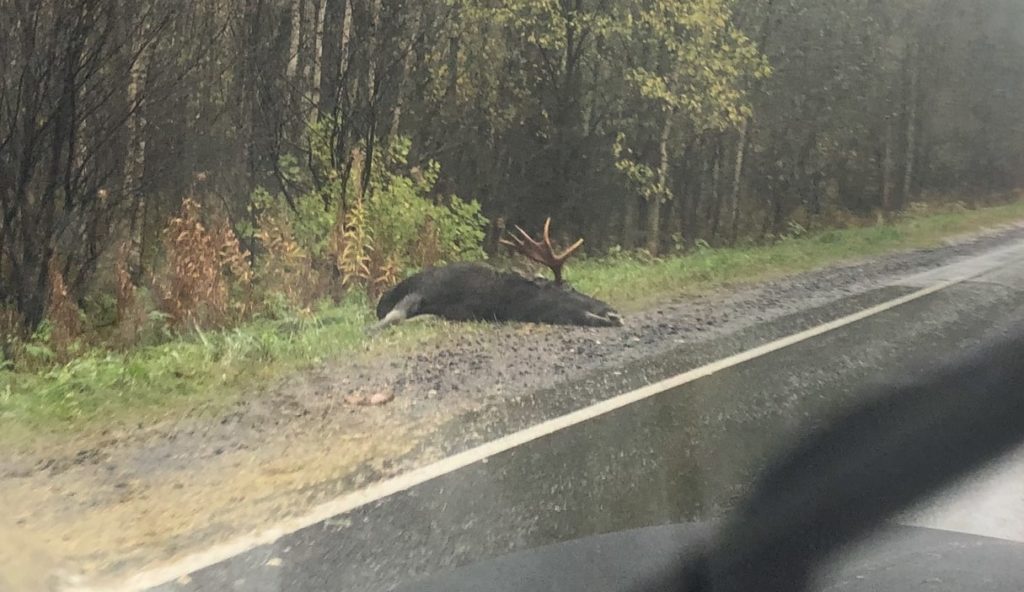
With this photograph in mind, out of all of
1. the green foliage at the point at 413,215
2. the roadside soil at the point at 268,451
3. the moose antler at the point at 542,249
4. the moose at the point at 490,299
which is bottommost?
the roadside soil at the point at 268,451

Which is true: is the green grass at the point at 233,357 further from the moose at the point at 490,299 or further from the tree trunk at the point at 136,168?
the tree trunk at the point at 136,168

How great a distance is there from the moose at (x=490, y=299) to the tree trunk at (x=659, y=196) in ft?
6.70

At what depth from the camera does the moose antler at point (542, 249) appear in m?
7.61

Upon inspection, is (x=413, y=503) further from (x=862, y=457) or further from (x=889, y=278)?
(x=889, y=278)

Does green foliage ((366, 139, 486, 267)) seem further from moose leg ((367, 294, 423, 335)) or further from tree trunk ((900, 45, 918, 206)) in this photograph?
tree trunk ((900, 45, 918, 206))

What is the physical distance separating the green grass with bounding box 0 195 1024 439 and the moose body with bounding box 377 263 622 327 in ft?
0.71

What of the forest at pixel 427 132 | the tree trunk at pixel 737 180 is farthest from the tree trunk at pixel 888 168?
the tree trunk at pixel 737 180

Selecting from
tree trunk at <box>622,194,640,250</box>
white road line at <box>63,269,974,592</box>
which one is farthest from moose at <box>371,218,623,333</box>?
tree trunk at <box>622,194,640,250</box>

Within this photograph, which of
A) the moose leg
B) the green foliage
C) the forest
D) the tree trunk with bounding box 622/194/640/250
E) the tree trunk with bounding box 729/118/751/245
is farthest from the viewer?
the tree trunk with bounding box 729/118/751/245

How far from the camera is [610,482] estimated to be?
3969 millimetres

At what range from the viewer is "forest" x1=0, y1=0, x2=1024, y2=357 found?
5.75 metres

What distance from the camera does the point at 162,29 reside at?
235 inches

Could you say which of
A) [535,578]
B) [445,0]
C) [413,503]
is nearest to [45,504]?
[413,503]

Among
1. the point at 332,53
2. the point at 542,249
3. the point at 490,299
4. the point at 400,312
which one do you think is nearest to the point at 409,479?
the point at 400,312
